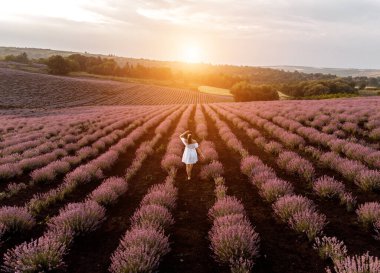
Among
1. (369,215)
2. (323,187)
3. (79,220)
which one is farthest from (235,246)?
A: (323,187)

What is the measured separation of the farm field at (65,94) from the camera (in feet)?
180

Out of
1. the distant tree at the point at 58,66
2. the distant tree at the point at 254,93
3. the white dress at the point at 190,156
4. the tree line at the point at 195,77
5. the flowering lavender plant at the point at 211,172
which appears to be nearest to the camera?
the flowering lavender plant at the point at 211,172

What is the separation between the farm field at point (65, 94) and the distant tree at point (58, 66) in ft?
74.7

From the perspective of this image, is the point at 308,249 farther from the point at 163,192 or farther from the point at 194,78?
the point at 194,78

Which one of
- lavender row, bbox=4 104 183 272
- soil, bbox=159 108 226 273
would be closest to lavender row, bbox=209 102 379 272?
soil, bbox=159 108 226 273

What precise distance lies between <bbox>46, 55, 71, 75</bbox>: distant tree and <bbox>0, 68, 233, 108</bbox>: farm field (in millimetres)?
22769

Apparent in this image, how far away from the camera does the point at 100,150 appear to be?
1406 centimetres

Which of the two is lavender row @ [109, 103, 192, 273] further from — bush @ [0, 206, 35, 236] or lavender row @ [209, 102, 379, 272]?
lavender row @ [209, 102, 379, 272]

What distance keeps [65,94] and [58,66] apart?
1641 inches

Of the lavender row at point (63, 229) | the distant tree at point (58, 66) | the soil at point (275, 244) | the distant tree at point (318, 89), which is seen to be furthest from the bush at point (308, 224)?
the distant tree at point (58, 66)

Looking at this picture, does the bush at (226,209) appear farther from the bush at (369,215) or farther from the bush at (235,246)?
the bush at (369,215)

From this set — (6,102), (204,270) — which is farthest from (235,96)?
(204,270)

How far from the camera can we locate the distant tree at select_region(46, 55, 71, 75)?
326 ft

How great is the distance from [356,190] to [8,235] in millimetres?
7267
